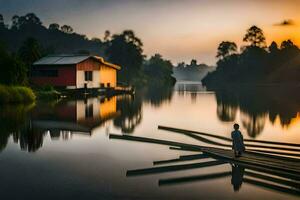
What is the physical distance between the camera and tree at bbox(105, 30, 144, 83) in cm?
9475

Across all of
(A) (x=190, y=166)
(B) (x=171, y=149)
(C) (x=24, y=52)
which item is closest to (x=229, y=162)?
(A) (x=190, y=166)

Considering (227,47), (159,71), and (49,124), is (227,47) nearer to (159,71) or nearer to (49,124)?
(159,71)

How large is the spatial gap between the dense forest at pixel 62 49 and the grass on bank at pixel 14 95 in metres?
3.63

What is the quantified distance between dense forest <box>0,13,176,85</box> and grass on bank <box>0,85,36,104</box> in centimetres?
363

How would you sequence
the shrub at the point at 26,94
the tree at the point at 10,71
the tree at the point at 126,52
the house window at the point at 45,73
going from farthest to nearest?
the tree at the point at 126,52 < the house window at the point at 45,73 < the tree at the point at 10,71 < the shrub at the point at 26,94

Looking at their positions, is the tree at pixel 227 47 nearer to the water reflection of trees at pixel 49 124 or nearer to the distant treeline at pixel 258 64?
the distant treeline at pixel 258 64

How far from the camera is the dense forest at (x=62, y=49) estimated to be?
43.9m

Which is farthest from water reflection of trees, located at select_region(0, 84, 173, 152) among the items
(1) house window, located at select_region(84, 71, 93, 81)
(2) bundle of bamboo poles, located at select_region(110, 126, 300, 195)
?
(1) house window, located at select_region(84, 71, 93, 81)

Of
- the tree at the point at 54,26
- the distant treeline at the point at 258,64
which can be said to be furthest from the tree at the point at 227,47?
the tree at the point at 54,26

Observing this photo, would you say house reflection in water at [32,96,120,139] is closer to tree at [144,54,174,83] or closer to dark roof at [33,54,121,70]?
dark roof at [33,54,121,70]

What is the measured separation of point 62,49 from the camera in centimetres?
13500

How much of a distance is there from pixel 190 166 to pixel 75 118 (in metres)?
15.8

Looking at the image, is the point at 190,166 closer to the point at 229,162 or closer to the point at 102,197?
the point at 229,162

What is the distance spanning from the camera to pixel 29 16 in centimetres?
14525
